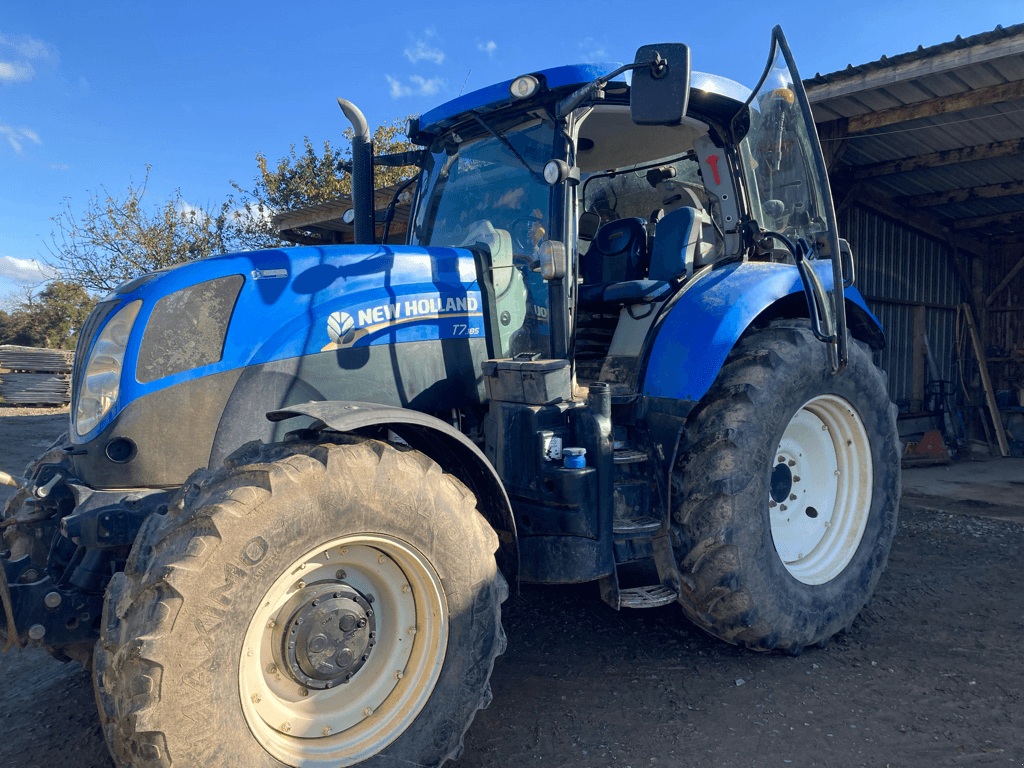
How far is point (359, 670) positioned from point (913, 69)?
7.13 metres

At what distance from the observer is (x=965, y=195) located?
10.3 meters

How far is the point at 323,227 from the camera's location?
36.5 ft

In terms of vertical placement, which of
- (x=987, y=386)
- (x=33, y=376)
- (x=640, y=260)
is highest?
(x=640, y=260)

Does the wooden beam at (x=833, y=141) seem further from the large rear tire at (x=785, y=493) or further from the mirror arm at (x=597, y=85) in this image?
the mirror arm at (x=597, y=85)

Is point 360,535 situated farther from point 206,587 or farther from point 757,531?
point 757,531

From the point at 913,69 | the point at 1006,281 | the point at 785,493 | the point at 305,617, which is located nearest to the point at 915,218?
the point at 1006,281

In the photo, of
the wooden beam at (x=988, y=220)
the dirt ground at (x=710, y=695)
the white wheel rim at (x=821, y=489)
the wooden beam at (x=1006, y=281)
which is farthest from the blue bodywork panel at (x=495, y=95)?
the wooden beam at (x=1006, y=281)

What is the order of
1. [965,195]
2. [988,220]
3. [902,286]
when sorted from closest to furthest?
1. [965,195]
2. [902,286]
3. [988,220]

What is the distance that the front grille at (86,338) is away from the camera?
7.97 feet

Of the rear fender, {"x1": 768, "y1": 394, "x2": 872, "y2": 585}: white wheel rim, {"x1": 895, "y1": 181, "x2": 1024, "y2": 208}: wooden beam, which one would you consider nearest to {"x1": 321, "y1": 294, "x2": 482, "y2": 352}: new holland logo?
the rear fender

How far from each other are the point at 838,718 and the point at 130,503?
8.59 ft

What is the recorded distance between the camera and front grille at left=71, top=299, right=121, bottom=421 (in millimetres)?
2430

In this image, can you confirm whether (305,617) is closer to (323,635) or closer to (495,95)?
(323,635)

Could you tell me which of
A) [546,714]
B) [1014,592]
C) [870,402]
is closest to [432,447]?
[546,714]
